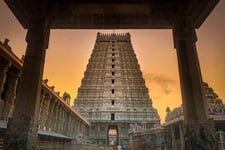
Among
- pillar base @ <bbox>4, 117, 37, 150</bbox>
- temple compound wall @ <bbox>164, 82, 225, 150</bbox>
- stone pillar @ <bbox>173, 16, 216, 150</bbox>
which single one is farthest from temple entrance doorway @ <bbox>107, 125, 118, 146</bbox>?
pillar base @ <bbox>4, 117, 37, 150</bbox>

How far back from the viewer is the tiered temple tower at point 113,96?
33.9 meters

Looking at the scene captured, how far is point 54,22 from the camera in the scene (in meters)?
5.46

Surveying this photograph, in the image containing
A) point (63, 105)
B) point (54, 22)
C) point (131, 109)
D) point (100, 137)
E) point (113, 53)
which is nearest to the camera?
point (54, 22)

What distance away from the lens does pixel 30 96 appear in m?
4.30

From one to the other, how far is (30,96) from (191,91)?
3.97 meters

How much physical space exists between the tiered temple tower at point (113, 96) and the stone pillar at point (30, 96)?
29.5 m

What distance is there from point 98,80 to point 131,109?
30.8 feet

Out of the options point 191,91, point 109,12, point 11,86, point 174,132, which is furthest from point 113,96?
point 191,91

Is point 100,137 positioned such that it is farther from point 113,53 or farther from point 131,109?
point 113,53

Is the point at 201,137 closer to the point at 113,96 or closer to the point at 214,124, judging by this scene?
the point at 214,124

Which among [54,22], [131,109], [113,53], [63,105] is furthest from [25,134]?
[113,53]

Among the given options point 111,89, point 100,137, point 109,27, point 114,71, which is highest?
point 114,71

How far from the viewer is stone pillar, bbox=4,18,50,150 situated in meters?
3.97

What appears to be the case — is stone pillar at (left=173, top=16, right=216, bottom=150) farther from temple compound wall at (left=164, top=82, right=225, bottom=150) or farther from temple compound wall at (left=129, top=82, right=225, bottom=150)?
temple compound wall at (left=129, top=82, right=225, bottom=150)
